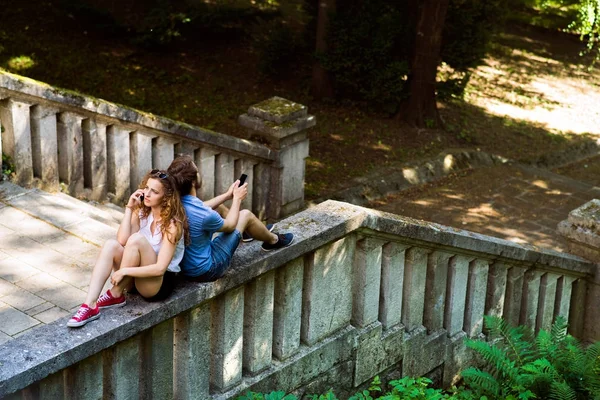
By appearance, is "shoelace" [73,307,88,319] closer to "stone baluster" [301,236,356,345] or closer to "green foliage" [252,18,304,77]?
"stone baluster" [301,236,356,345]

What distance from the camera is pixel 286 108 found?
30.6 ft

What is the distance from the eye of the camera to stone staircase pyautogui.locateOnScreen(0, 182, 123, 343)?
582cm

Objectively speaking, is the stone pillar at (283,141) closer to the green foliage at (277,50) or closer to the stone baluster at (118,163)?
the stone baluster at (118,163)

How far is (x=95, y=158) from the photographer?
25.7ft

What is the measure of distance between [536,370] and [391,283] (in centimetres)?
112

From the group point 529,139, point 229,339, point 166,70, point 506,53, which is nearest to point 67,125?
point 229,339

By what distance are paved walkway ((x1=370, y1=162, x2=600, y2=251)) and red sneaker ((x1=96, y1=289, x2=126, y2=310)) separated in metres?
7.13

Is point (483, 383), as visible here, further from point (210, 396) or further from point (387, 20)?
point (387, 20)

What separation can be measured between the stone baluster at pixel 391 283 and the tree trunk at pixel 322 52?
342 inches

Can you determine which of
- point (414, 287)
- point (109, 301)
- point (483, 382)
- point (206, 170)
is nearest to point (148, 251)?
point (109, 301)

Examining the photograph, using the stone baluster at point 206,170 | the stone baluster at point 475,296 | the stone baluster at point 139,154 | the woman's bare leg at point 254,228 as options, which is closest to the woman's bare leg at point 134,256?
the woman's bare leg at point 254,228

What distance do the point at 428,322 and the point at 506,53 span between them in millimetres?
13763

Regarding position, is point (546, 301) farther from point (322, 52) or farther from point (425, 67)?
point (322, 52)

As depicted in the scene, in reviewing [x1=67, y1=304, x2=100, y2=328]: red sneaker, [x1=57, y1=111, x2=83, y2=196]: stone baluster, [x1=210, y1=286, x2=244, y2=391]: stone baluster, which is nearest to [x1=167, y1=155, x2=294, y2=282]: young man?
[x1=210, y1=286, x2=244, y2=391]: stone baluster
